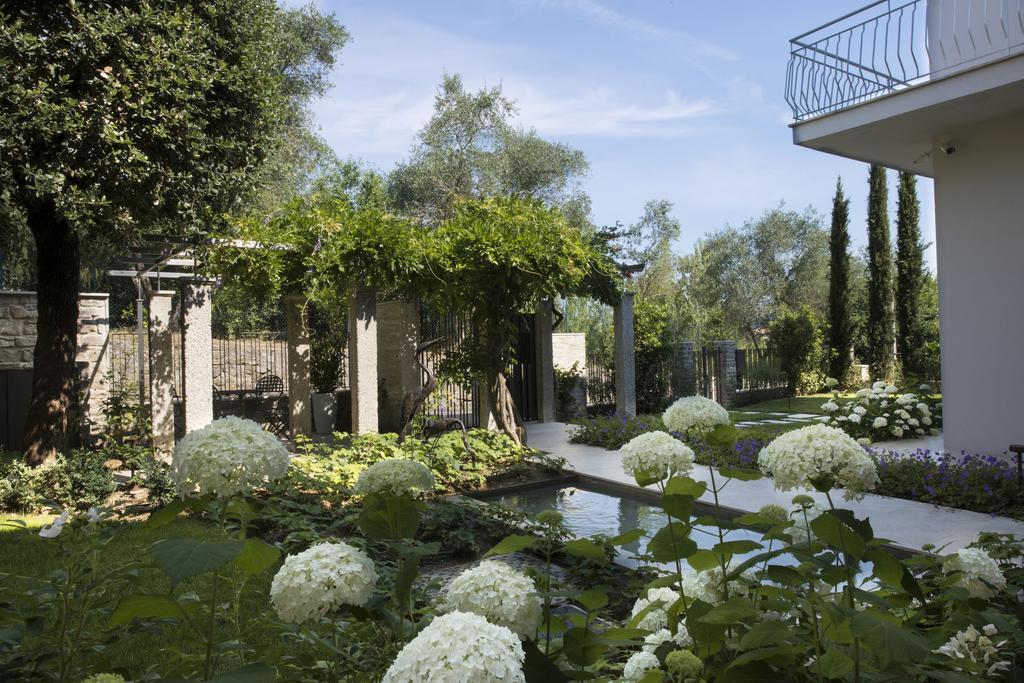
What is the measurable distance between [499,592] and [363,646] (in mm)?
850

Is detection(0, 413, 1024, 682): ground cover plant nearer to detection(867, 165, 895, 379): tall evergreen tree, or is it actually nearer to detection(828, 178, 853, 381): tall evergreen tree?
detection(828, 178, 853, 381): tall evergreen tree

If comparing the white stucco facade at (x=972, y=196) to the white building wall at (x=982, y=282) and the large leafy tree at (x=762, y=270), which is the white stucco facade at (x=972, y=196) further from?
the large leafy tree at (x=762, y=270)

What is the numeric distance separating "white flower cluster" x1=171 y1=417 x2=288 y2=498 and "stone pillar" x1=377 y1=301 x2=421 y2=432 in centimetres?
967

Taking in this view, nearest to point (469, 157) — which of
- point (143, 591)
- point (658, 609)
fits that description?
point (143, 591)

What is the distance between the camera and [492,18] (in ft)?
62.8

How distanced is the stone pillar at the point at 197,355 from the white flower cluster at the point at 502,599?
7.17m

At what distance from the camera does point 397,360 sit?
38.2 feet

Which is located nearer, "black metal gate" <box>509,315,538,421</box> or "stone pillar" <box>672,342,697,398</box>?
"black metal gate" <box>509,315,538,421</box>

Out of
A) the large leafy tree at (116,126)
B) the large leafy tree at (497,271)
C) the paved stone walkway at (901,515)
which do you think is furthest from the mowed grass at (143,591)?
the large leafy tree at (497,271)

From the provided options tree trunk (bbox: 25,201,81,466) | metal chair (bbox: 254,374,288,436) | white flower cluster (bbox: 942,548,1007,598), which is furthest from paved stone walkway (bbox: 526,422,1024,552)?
tree trunk (bbox: 25,201,81,466)

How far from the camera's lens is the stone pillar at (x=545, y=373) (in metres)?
13.1

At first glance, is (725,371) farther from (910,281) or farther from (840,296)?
(910,281)

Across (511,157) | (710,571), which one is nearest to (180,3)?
(710,571)

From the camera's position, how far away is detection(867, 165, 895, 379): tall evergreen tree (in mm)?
18406
